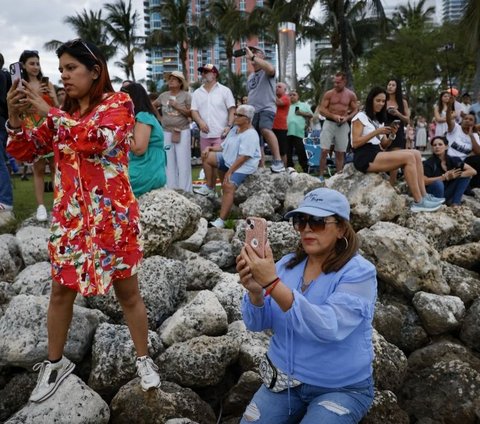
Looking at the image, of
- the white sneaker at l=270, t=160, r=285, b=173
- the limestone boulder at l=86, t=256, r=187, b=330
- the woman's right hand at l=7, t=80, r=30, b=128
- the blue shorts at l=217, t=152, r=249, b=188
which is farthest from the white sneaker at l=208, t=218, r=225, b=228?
the woman's right hand at l=7, t=80, r=30, b=128

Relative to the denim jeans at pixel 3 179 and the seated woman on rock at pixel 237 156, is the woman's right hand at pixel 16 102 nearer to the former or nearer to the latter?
the denim jeans at pixel 3 179

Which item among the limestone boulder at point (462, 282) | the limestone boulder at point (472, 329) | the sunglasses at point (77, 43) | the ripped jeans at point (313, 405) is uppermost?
the sunglasses at point (77, 43)

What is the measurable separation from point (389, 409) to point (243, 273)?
1.58 m

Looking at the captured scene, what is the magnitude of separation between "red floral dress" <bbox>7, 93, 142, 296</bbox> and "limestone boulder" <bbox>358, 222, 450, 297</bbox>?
9.07ft

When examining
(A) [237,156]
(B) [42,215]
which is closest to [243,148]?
(A) [237,156]

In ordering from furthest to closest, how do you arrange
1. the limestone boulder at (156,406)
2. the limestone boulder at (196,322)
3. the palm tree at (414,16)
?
the palm tree at (414,16), the limestone boulder at (196,322), the limestone boulder at (156,406)

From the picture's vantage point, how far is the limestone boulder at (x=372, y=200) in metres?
6.08

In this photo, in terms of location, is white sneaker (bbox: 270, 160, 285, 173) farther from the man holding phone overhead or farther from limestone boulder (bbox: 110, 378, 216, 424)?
limestone boulder (bbox: 110, 378, 216, 424)

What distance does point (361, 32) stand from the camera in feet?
104

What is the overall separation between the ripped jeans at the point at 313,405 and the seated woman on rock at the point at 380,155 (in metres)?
4.12

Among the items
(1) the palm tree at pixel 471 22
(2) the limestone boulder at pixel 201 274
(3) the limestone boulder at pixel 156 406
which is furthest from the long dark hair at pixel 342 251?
(1) the palm tree at pixel 471 22

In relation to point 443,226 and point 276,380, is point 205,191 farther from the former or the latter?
point 276,380

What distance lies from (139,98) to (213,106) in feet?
9.70

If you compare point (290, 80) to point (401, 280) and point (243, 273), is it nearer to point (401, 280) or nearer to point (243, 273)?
point (401, 280)
